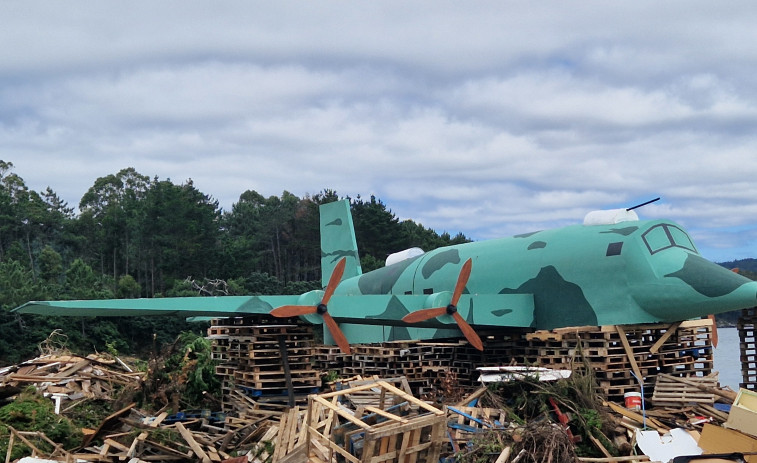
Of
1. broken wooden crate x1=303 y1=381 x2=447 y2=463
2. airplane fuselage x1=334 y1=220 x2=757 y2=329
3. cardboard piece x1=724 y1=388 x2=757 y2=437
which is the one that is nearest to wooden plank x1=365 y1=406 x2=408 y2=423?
broken wooden crate x1=303 y1=381 x2=447 y2=463

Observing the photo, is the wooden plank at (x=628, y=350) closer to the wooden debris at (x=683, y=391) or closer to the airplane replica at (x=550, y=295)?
the airplane replica at (x=550, y=295)

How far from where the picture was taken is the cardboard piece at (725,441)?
13.3 metres

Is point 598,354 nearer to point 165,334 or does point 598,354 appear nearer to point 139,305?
point 139,305

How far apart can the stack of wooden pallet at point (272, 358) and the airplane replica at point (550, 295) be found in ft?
2.51

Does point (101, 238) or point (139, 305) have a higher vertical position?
point (101, 238)

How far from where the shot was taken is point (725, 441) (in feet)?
44.3

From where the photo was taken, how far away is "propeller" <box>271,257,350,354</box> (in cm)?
1585

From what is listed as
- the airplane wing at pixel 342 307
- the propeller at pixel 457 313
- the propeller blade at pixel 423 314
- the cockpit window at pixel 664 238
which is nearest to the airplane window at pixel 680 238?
the cockpit window at pixel 664 238

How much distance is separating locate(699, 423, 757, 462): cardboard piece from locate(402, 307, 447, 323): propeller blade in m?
6.03

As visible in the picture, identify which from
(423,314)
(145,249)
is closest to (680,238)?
(423,314)

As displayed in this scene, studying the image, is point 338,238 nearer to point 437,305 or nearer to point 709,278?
point 437,305

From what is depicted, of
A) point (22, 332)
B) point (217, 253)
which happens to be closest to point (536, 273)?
point (22, 332)

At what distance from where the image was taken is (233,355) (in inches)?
776

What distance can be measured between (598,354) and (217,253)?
53415 millimetres
